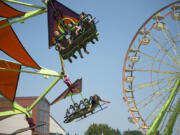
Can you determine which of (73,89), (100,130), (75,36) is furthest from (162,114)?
(100,130)

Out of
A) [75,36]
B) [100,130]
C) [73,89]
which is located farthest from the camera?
[100,130]

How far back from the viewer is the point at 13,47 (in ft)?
48.3

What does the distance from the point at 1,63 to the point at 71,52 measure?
22.0 ft

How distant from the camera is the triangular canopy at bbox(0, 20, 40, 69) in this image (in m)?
14.1

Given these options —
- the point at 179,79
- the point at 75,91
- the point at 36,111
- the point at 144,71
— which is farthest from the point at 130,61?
the point at 36,111

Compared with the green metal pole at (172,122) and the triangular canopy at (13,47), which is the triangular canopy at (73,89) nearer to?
the triangular canopy at (13,47)

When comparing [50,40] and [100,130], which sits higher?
[50,40]

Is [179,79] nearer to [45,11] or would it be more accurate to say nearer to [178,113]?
[178,113]

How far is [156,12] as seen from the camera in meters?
17.1

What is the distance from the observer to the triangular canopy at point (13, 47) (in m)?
14.1

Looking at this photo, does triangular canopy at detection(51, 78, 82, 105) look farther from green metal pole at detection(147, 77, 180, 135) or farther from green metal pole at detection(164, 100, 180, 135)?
green metal pole at detection(164, 100, 180, 135)

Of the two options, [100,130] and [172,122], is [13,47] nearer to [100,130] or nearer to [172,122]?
→ [172,122]

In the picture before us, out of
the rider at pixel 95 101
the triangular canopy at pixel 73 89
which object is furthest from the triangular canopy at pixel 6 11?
the rider at pixel 95 101

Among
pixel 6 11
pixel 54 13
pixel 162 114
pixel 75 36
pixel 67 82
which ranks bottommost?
pixel 162 114
